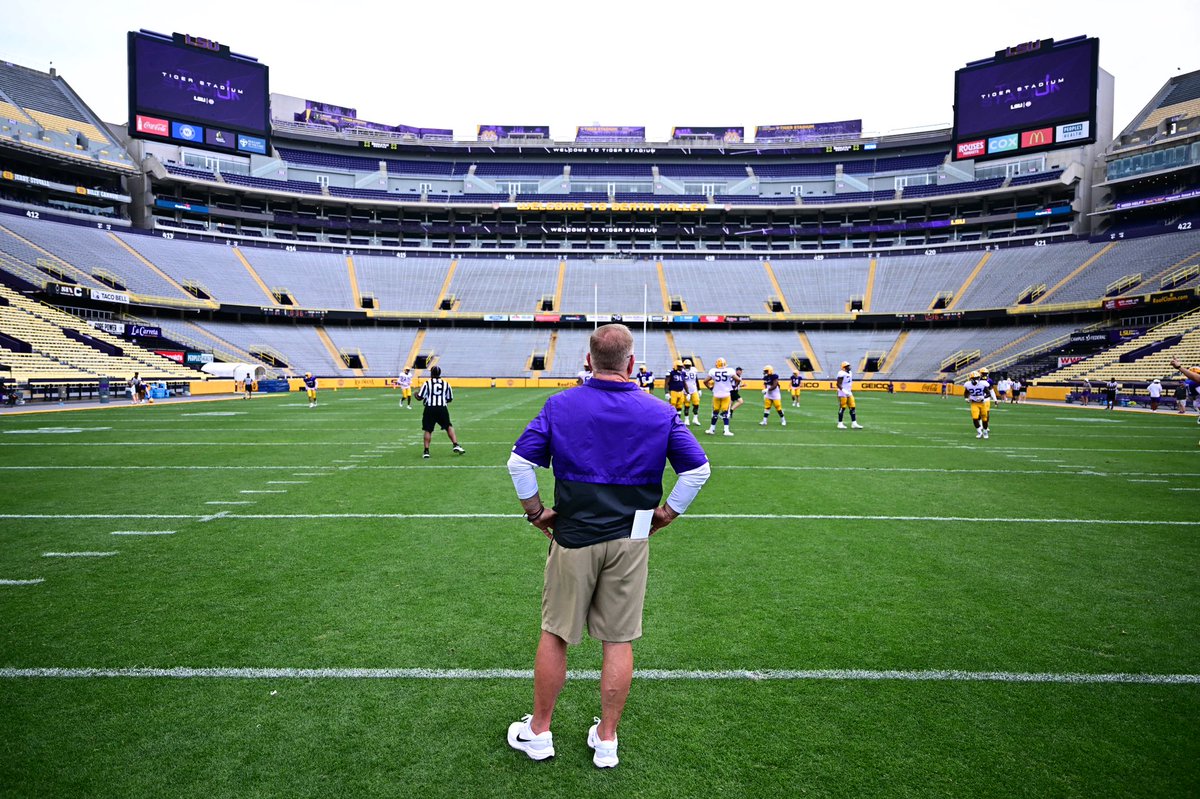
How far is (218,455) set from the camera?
39.2 feet

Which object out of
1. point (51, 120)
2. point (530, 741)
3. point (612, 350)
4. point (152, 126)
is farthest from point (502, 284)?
point (530, 741)

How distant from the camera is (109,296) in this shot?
3950cm

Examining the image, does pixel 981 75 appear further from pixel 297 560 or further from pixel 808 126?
pixel 297 560

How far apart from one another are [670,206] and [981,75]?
86.8ft

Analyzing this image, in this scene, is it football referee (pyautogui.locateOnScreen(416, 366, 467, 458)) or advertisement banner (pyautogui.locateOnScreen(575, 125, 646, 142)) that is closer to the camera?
football referee (pyautogui.locateOnScreen(416, 366, 467, 458))

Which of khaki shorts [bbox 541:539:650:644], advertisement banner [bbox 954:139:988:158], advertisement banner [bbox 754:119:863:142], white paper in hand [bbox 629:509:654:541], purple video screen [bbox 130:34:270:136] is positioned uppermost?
advertisement banner [bbox 754:119:863:142]

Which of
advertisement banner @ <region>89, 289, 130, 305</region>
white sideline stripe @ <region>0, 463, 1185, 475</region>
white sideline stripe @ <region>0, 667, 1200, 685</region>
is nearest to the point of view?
white sideline stripe @ <region>0, 667, 1200, 685</region>

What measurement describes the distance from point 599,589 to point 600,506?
1.28 feet

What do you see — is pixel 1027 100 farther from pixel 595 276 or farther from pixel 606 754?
pixel 606 754

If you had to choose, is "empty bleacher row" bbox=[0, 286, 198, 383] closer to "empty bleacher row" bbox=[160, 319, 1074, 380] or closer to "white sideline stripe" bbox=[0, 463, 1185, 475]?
"empty bleacher row" bbox=[160, 319, 1074, 380]

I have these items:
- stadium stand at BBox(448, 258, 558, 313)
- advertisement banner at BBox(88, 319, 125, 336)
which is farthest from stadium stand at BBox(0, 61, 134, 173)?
stadium stand at BBox(448, 258, 558, 313)

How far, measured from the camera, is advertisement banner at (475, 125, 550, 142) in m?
71.7

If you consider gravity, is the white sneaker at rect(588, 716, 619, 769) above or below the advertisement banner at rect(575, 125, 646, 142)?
below

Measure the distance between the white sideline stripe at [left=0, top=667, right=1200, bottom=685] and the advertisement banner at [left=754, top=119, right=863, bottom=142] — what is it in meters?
73.5
